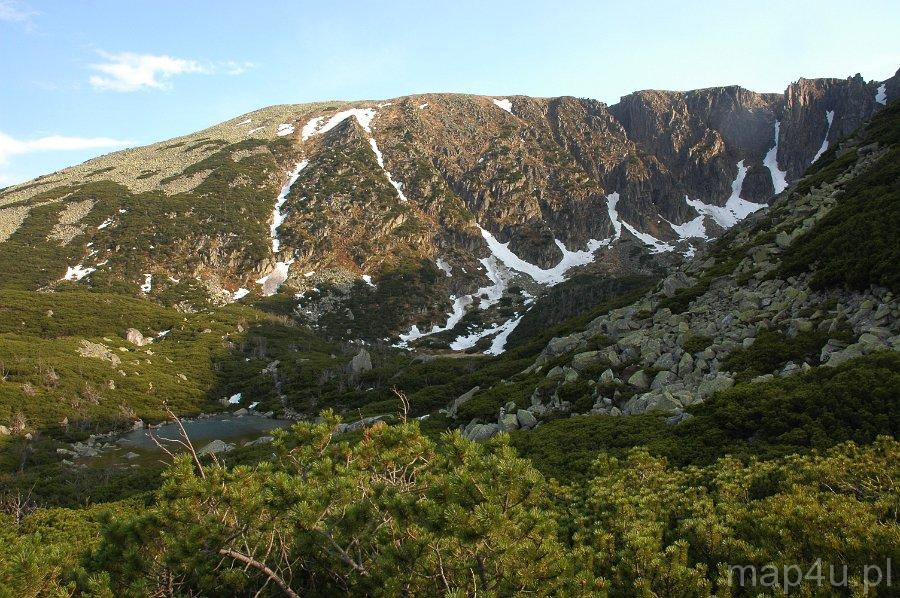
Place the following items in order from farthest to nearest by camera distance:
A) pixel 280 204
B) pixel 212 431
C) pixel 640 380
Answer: pixel 280 204 < pixel 212 431 < pixel 640 380

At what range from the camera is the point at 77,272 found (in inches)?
4887

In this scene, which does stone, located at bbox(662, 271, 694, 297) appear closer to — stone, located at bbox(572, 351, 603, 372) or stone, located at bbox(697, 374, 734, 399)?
stone, located at bbox(572, 351, 603, 372)

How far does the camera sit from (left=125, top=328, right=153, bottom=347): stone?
3831 inches

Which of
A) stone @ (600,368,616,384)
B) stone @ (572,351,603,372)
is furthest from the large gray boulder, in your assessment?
stone @ (572,351,603,372)

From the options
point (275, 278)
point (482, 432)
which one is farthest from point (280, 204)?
point (482, 432)

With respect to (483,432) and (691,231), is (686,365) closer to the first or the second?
(483,432)

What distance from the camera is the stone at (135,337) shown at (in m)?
97.3

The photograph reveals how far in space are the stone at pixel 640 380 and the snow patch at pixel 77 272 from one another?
467ft

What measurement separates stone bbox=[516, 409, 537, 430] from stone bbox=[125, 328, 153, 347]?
96.5 m

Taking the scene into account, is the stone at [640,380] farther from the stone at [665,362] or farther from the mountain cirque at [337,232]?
the mountain cirque at [337,232]

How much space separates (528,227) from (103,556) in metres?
184

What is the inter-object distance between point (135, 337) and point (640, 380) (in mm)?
104178

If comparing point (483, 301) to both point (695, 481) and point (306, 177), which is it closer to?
point (306, 177)

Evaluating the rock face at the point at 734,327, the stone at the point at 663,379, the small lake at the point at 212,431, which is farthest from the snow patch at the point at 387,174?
the stone at the point at 663,379
